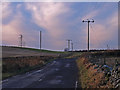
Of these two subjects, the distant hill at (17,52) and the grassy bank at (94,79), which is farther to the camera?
the distant hill at (17,52)

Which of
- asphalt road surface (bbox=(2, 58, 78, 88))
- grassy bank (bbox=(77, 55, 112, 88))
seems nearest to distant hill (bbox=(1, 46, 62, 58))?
asphalt road surface (bbox=(2, 58, 78, 88))

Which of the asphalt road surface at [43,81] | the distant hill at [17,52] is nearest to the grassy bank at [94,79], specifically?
the asphalt road surface at [43,81]

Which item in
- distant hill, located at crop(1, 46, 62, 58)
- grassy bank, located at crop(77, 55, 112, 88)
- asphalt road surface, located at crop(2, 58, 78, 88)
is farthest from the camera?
distant hill, located at crop(1, 46, 62, 58)

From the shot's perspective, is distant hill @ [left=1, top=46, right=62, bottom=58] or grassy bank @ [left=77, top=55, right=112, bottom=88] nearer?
grassy bank @ [left=77, top=55, right=112, bottom=88]

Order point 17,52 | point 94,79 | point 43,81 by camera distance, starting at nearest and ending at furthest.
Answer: point 94,79, point 43,81, point 17,52

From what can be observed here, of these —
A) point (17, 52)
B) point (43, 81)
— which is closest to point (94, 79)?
point (43, 81)

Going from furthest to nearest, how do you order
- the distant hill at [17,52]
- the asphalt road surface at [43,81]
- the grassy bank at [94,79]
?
1. the distant hill at [17,52]
2. the asphalt road surface at [43,81]
3. the grassy bank at [94,79]

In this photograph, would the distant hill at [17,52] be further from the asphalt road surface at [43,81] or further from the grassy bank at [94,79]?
the grassy bank at [94,79]

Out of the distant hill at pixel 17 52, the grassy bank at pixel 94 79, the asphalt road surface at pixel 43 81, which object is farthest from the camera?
the distant hill at pixel 17 52

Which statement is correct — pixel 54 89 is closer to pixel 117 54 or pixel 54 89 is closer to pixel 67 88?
pixel 67 88

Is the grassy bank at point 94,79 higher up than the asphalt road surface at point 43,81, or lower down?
higher up

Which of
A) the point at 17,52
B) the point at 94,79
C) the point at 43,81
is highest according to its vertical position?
the point at 17,52

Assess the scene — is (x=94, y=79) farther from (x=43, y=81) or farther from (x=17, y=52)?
(x=17, y=52)

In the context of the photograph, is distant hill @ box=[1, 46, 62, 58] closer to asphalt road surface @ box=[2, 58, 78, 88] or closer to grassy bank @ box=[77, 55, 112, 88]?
asphalt road surface @ box=[2, 58, 78, 88]
